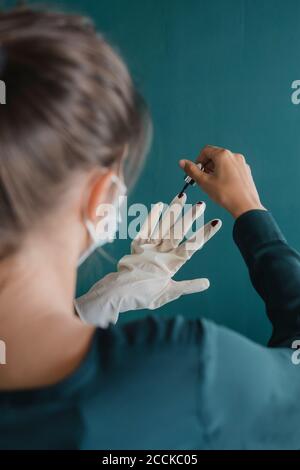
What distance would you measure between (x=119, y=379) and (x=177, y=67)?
119 cm

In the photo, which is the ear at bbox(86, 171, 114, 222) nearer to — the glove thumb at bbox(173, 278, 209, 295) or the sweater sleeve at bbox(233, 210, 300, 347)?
the sweater sleeve at bbox(233, 210, 300, 347)

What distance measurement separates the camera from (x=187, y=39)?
4.45 ft

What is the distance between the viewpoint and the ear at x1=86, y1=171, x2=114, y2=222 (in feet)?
1.24

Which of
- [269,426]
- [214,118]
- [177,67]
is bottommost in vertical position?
[269,426]

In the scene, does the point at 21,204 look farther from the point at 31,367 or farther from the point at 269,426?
the point at 269,426

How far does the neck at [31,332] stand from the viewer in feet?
1.22

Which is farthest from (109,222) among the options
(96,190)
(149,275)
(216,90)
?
(216,90)

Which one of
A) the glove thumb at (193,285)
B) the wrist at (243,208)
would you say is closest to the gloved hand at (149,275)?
the glove thumb at (193,285)

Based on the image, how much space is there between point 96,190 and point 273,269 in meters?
0.21

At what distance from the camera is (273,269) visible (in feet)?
1.57

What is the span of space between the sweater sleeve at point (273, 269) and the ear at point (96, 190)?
0.19m

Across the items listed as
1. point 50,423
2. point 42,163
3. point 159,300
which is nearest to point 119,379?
point 50,423

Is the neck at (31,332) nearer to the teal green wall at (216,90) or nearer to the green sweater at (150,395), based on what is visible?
the green sweater at (150,395)

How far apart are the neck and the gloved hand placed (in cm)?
43
